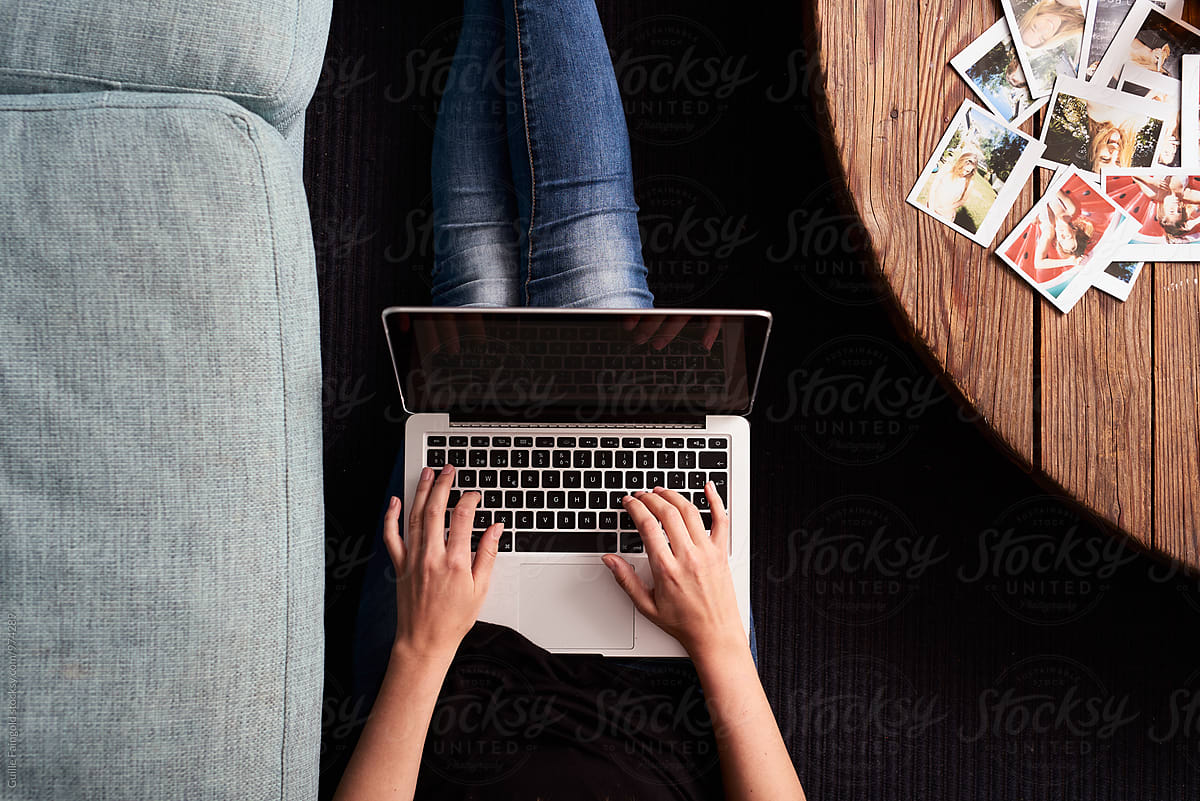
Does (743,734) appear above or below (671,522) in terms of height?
below

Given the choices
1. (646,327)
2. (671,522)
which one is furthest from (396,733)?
(646,327)

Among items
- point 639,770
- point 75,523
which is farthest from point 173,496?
point 639,770

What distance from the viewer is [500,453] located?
929 mm

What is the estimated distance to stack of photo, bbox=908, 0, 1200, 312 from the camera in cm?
82

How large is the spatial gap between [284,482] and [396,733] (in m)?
0.33

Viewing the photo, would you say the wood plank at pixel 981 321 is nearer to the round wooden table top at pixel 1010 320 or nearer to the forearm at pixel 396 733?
the round wooden table top at pixel 1010 320

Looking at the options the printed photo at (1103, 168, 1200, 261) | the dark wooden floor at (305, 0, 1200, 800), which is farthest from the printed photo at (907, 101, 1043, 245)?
the dark wooden floor at (305, 0, 1200, 800)

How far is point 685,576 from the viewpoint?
2.90ft

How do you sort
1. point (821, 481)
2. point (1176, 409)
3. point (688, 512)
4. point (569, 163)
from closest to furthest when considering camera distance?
1. point (1176, 409)
2. point (688, 512)
3. point (569, 163)
4. point (821, 481)

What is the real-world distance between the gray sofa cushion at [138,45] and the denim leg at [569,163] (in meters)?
0.37

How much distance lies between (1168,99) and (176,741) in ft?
4.22

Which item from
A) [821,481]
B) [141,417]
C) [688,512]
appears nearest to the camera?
[141,417]

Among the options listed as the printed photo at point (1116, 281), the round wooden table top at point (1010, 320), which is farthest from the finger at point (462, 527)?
the printed photo at point (1116, 281)

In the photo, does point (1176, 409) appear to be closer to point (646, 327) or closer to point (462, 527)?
point (646, 327)
